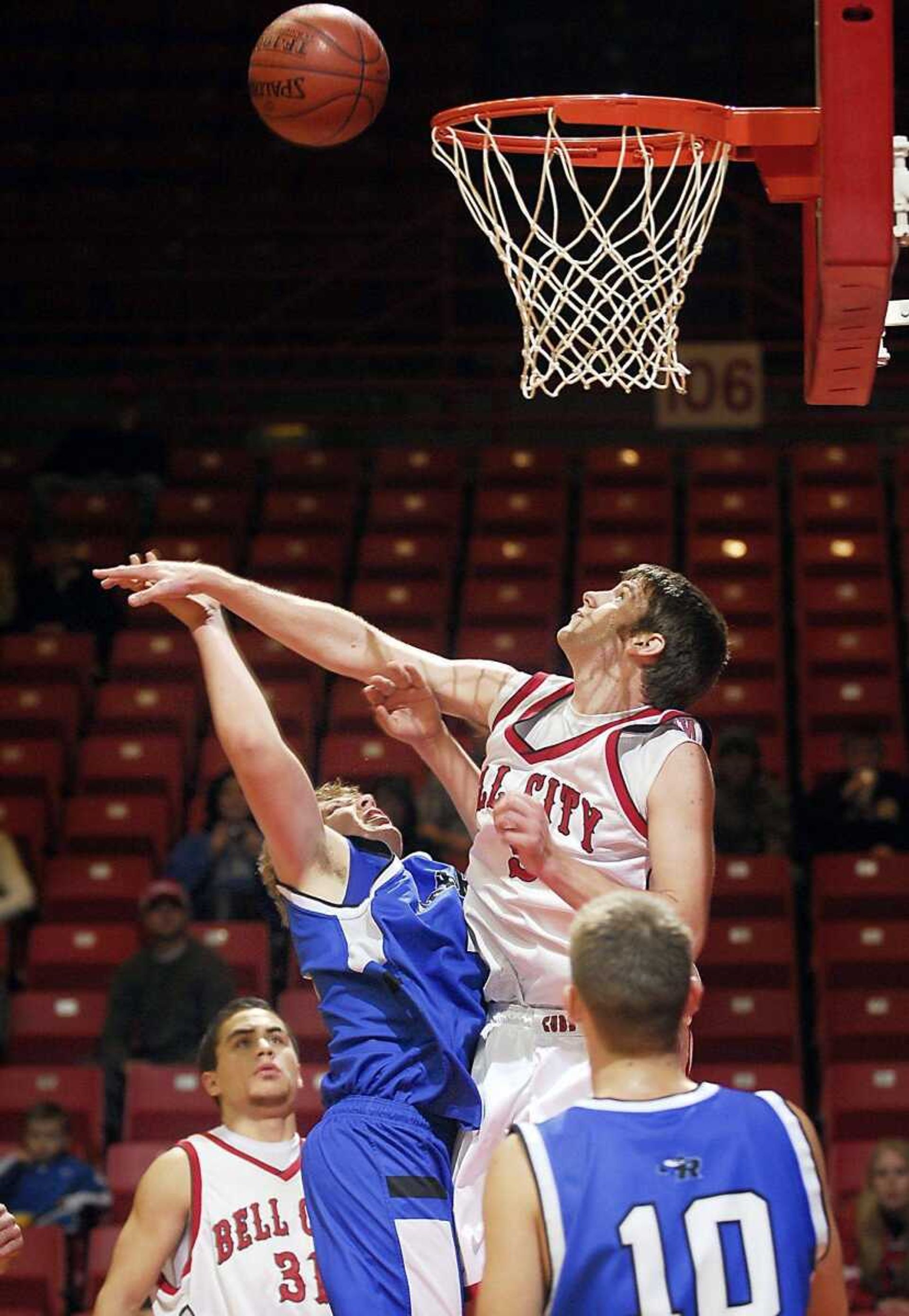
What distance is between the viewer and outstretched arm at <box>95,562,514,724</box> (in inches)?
167

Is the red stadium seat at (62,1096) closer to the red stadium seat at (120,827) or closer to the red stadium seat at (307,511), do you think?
the red stadium seat at (120,827)

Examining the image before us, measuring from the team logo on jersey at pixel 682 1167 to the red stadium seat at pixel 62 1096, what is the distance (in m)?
4.99

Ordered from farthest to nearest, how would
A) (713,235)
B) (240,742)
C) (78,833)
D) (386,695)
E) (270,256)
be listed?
(270,256) → (713,235) → (78,833) → (386,695) → (240,742)

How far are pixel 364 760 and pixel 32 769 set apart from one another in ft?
4.80

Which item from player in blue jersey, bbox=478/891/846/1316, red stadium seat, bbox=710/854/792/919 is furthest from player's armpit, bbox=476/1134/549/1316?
red stadium seat, bbox=710/854/792/919

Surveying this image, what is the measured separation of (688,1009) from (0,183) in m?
11.5

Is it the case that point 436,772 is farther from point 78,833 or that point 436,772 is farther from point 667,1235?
point 78,833

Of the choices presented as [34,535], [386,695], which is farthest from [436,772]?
[34,535]

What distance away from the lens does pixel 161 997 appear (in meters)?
7.54

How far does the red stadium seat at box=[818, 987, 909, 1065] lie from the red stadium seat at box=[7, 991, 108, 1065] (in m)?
2.73

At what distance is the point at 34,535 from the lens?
36.7 feet

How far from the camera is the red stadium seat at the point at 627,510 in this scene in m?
10.4

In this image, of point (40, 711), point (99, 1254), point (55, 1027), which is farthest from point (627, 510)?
point (99, 1254)

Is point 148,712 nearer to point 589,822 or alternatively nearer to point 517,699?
point 517,699
